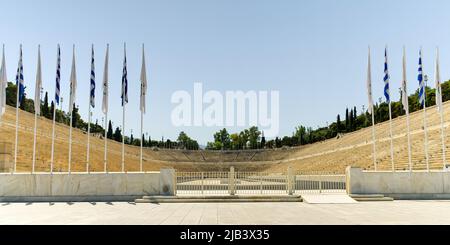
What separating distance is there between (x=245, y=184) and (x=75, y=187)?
8.80 m

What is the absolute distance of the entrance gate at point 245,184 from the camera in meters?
20.6

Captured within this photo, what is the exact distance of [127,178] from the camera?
19719 mm

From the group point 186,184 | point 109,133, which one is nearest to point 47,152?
point 186,184

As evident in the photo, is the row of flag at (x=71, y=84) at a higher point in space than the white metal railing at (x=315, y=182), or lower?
higher

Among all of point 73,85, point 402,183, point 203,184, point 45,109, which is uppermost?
point 45,109

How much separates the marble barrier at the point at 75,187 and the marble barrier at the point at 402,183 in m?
10.1

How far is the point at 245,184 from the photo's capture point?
2200 centimetres

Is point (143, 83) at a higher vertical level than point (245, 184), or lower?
higher

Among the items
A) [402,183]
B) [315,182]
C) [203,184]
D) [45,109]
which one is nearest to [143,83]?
[203,184]

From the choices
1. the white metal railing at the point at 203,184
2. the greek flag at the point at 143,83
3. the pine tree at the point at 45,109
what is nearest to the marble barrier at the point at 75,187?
the white metal railing at the point at 203,184

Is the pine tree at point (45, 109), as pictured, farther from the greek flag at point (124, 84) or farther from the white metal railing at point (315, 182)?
the white metal railing at point (315, 182)

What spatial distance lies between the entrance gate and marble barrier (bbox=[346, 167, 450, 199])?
1.86 m

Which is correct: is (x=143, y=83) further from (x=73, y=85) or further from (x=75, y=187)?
(x=75, y=187)
